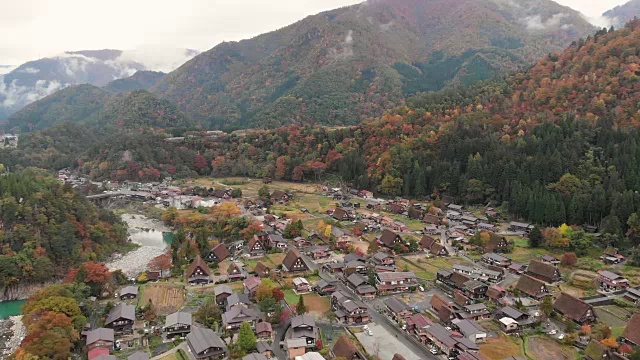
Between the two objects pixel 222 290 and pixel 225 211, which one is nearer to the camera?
pixel 222 290

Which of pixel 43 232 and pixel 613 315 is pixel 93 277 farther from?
pixel 613 315

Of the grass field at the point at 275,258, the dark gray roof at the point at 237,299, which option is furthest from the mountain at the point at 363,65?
the dark gray roof at the point at 237,299

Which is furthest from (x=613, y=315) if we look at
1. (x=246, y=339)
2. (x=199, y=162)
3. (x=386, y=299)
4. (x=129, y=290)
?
(x=199, y=162)

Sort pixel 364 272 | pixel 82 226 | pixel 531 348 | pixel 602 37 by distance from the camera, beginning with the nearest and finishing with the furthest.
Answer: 1. pixel 531 348
2. pixel 364 272
3. pixel 82 226
4. pixel 602 37

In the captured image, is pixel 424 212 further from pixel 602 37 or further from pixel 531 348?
pixel 602 37

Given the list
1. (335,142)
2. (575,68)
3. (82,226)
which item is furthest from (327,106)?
(82,226)
